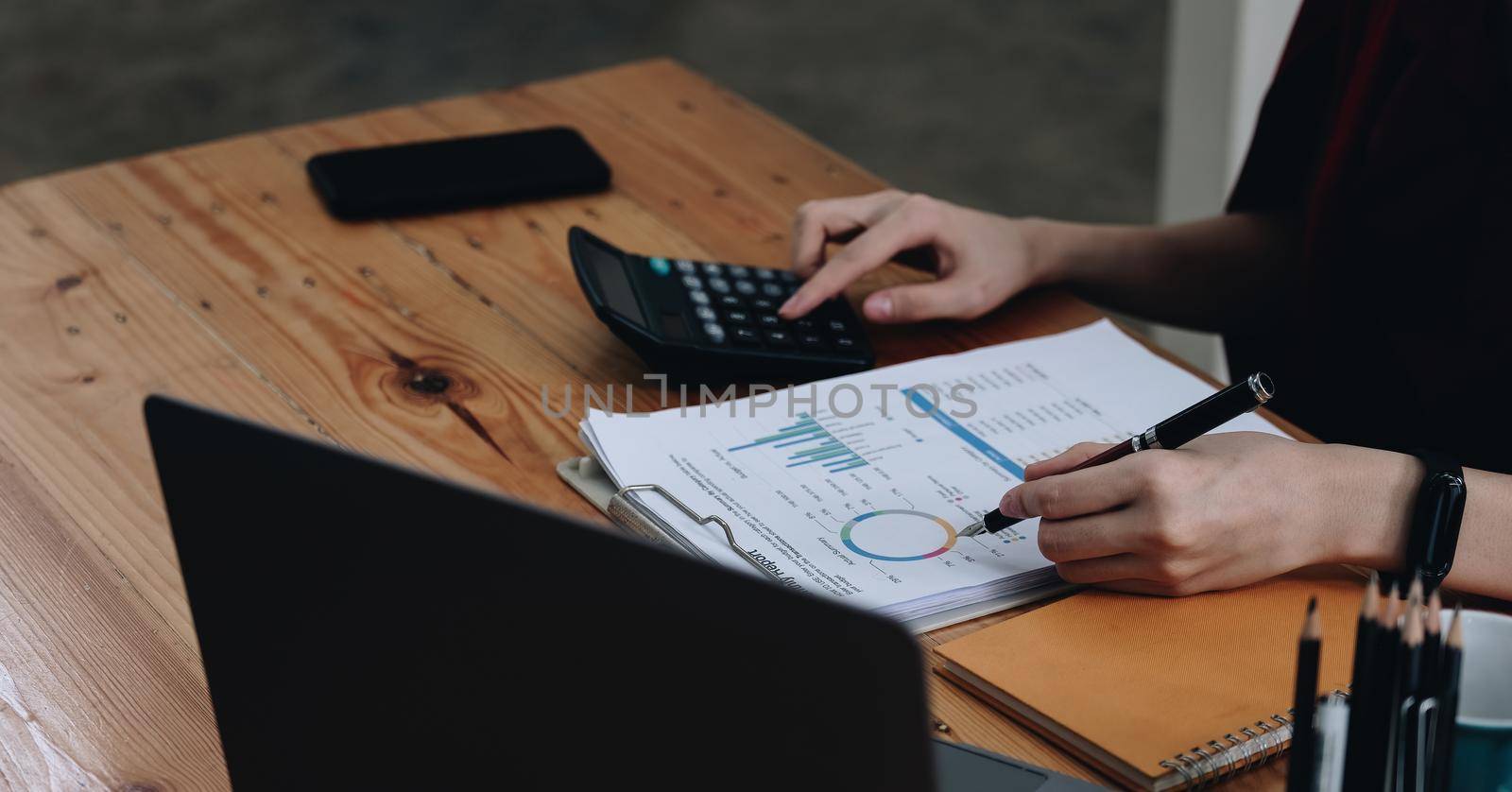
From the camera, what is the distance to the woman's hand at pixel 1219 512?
64 centimetres

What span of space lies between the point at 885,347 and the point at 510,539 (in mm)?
586

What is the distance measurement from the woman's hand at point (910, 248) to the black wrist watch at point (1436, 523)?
0.34m

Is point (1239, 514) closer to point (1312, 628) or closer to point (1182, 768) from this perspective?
point (1182, 768)

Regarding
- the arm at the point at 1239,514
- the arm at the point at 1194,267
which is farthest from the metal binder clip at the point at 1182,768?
the arm at the point at 1194,267

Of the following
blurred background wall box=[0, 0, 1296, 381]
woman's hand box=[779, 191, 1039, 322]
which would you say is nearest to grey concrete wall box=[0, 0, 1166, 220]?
blurred background wall box=[0, 0, 1296, 381]

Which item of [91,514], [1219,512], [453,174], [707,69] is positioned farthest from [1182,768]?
[707,69]

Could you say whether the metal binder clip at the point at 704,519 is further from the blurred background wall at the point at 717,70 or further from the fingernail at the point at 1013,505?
the blurred background wall at the point at 717,70

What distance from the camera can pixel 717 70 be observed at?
3514 millimetres

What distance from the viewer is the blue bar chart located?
769 millimetres

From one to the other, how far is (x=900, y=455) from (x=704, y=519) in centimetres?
13

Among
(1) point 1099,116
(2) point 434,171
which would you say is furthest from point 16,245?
(1) point 1099,116

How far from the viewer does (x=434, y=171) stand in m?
1.12

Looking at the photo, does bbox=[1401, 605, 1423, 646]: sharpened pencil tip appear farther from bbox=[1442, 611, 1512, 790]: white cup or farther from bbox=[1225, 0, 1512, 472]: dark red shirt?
bbox=[1225, 0, 1512, 472]: dark red shirt

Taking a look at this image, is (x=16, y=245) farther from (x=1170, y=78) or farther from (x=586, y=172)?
(x=1170, y=78)
